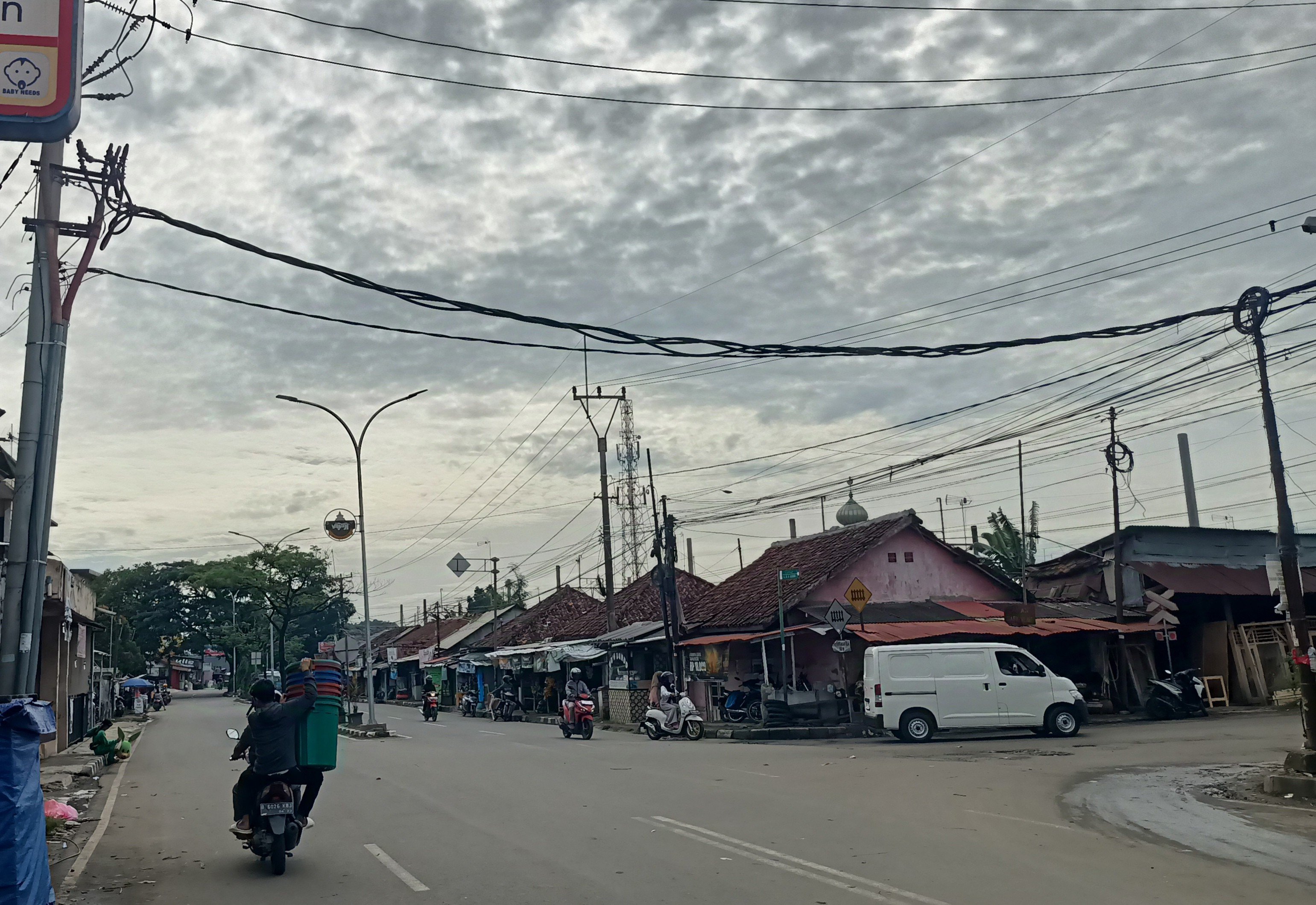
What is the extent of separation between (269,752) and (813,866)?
4801 mm

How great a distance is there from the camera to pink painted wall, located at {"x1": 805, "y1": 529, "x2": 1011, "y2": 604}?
108 feet

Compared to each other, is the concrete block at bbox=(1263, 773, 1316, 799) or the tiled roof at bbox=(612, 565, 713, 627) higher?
the tiled roof at bbox=(612, 565, 713, 627)

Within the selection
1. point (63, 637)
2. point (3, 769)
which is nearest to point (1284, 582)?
point (3, 769)

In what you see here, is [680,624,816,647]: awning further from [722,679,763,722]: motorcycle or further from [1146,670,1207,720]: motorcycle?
[1146,670,1207,720]: motorcycle

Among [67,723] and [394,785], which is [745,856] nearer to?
[394,785]

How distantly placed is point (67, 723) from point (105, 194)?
75.6 feet

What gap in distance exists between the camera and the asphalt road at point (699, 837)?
8352 millimetres

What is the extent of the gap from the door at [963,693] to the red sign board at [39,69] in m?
19.8

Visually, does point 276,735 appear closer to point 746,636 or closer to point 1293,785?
point 1293,785

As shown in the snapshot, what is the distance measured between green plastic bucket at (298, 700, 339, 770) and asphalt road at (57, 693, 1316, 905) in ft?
3.01

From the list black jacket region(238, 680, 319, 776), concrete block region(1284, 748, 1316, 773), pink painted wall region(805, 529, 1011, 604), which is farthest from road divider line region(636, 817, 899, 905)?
pink painted wall region(805, 529, 1011, 604)

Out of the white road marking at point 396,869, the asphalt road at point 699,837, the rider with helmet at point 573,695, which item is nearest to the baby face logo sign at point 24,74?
the asphalt road at point 699,837

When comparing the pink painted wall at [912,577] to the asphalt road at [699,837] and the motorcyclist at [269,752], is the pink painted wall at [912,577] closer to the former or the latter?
the asphalt road at [699,837]

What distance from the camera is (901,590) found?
33.8 metres
